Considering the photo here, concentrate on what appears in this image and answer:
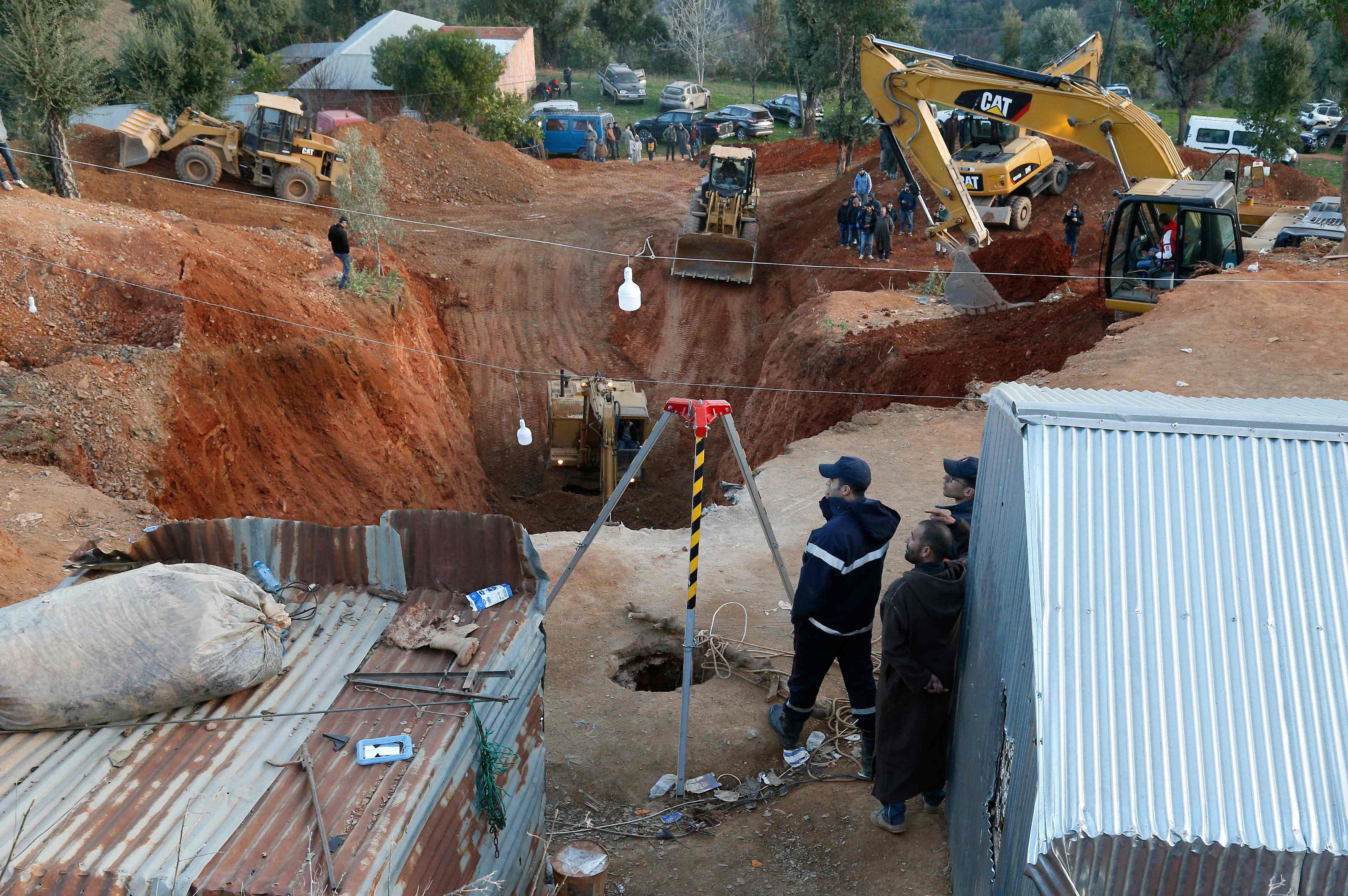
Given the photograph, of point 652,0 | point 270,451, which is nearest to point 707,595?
point 270,451

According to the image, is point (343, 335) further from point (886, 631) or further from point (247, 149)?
point (886, 631)

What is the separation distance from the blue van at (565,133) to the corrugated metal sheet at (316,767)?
31.7 metres

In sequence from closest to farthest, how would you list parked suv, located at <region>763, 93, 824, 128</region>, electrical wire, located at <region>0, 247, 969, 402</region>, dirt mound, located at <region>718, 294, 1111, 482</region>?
electrical wire, located at <region>0, 247, 969, 402</region> < dirt mound, located at <region>718, 294, 1111, 482</region> < parked suv, located at <region>763, 93, 824, 128</region>

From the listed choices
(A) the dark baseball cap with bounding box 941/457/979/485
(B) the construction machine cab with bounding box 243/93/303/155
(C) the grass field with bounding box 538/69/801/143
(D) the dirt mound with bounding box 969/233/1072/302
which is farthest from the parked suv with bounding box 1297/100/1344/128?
(A) the dark baseball cap with bounding box 941/457/979/485

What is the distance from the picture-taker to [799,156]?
34.1 meters

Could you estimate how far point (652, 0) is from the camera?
2010 inches

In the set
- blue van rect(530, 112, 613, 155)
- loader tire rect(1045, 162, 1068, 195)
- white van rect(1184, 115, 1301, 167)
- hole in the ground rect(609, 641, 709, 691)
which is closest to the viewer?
hole in the ground rect(609, 641, 709, 691)

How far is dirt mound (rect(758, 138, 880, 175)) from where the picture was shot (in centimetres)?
3328

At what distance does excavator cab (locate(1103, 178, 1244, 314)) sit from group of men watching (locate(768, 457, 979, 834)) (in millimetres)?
9658

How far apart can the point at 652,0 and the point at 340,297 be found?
39.4 metres

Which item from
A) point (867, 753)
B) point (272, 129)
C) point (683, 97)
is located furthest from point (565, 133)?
point (867, 753)

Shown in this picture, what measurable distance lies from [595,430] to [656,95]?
33391 mm

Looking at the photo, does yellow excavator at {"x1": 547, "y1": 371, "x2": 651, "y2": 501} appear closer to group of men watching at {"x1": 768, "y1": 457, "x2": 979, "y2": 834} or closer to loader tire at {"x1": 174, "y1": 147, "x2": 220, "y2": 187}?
group of men watching at {"x1": 768, "y1": 457, "x2": 979, "y2": 834}

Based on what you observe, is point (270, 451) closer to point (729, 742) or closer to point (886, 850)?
point (729, 742)
